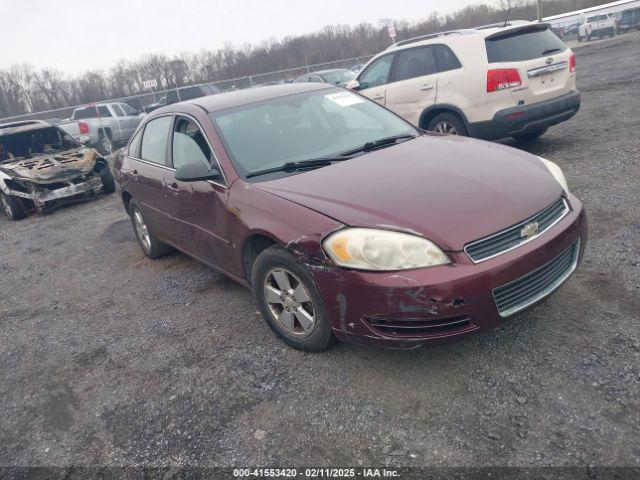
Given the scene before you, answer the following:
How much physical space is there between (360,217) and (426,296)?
56cm

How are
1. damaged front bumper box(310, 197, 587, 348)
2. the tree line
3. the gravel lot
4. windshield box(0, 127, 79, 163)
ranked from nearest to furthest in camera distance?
the gravel lot, damaged front bumper box(310, 197, 587, 348), windshield box(0, 127, 79, 163), the tree line

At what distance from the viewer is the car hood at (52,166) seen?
886cm

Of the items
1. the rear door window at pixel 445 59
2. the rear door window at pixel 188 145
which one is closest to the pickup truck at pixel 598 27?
the rear door window at pixel 445 59

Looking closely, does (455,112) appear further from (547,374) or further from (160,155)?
(547,374)

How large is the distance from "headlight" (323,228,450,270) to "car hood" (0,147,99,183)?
312 inches

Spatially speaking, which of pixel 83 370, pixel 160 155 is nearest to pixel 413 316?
pixel 83 370

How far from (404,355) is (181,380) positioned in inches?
55.9

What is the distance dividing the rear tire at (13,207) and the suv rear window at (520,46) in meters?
8.06

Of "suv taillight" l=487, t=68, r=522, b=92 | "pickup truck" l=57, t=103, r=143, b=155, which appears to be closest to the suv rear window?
"suv taillight" l=487, t=68, r=522, b=92

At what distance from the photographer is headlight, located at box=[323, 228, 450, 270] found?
2609mm

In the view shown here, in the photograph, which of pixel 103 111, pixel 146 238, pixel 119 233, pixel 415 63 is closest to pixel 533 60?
pixel 415 63

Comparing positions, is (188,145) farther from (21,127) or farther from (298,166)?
(21,127)

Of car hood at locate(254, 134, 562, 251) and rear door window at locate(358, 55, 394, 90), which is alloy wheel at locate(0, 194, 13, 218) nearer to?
rear door window at locate(358, 55, 394, 90)

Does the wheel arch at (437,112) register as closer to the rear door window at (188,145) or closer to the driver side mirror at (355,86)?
the driver side mirror at (355,86)
